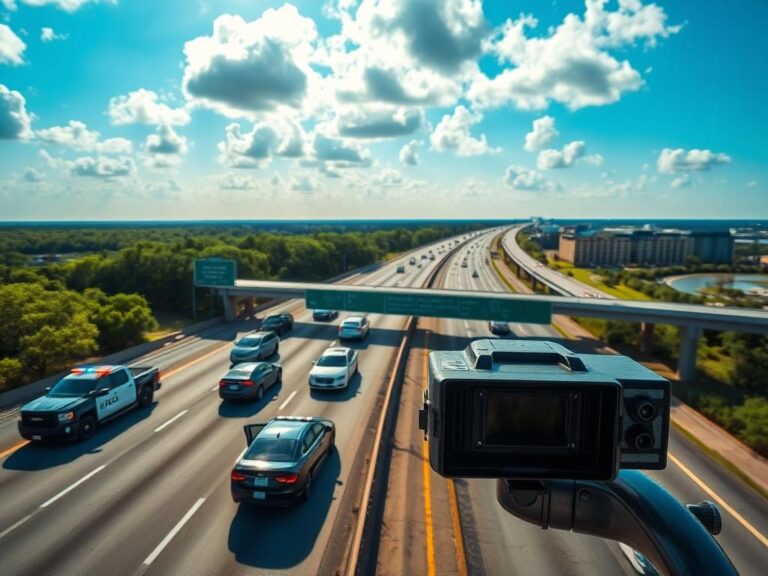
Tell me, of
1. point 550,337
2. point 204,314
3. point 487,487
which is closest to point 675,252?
point 550,337

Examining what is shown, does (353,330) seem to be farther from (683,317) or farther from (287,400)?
(683,317)

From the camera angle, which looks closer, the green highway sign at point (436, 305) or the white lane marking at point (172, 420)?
the white lane marking at point (172, 420)

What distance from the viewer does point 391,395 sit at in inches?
717

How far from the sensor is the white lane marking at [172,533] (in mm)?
9383

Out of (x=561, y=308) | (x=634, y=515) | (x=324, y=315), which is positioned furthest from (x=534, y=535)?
(x=324, y=315)

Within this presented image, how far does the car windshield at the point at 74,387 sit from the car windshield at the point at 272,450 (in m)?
8.24

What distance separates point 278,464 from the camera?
A: 1069 centimetres

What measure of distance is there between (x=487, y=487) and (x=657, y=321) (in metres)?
20.7

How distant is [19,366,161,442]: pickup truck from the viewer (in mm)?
14336

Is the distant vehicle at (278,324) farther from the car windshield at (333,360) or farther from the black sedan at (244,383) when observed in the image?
the black sedan at (244,383)

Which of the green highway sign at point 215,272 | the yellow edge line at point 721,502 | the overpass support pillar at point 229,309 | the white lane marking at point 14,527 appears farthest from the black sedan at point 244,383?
the overpass support pillar at point 229,309

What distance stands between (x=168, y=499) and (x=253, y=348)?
43.5 feet

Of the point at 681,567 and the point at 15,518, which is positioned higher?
the point at 681,567

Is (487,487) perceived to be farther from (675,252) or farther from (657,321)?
(675,252)
